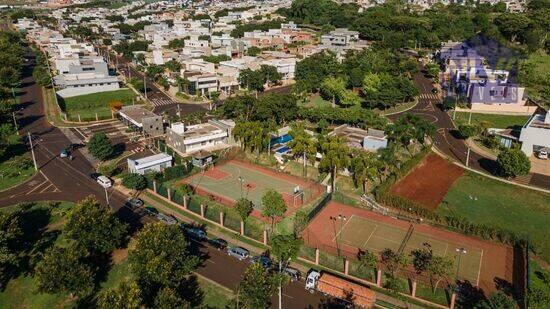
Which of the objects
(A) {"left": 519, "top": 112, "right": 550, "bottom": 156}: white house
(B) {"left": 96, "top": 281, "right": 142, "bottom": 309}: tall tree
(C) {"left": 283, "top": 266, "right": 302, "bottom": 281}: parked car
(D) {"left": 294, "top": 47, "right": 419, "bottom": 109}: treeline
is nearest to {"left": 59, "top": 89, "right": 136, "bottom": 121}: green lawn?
(D) {"left": 294, "top": 47, "right": 419, "bottom": 109}: treeline

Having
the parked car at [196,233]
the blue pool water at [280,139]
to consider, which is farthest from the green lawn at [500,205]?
the parked car at [196,233]

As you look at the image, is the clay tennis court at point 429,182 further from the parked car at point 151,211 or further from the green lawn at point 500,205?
the parked car at point 151,211

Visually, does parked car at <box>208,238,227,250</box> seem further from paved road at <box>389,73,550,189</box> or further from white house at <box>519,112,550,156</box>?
white house at <box>519,112,550,156</box>

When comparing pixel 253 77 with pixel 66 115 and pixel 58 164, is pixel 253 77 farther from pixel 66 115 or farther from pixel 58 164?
pixel 58 164

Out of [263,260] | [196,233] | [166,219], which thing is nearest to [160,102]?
[166,219]

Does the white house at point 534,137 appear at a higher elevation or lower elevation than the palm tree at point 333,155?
lower

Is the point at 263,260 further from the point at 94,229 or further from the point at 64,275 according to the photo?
the point at 64,275
